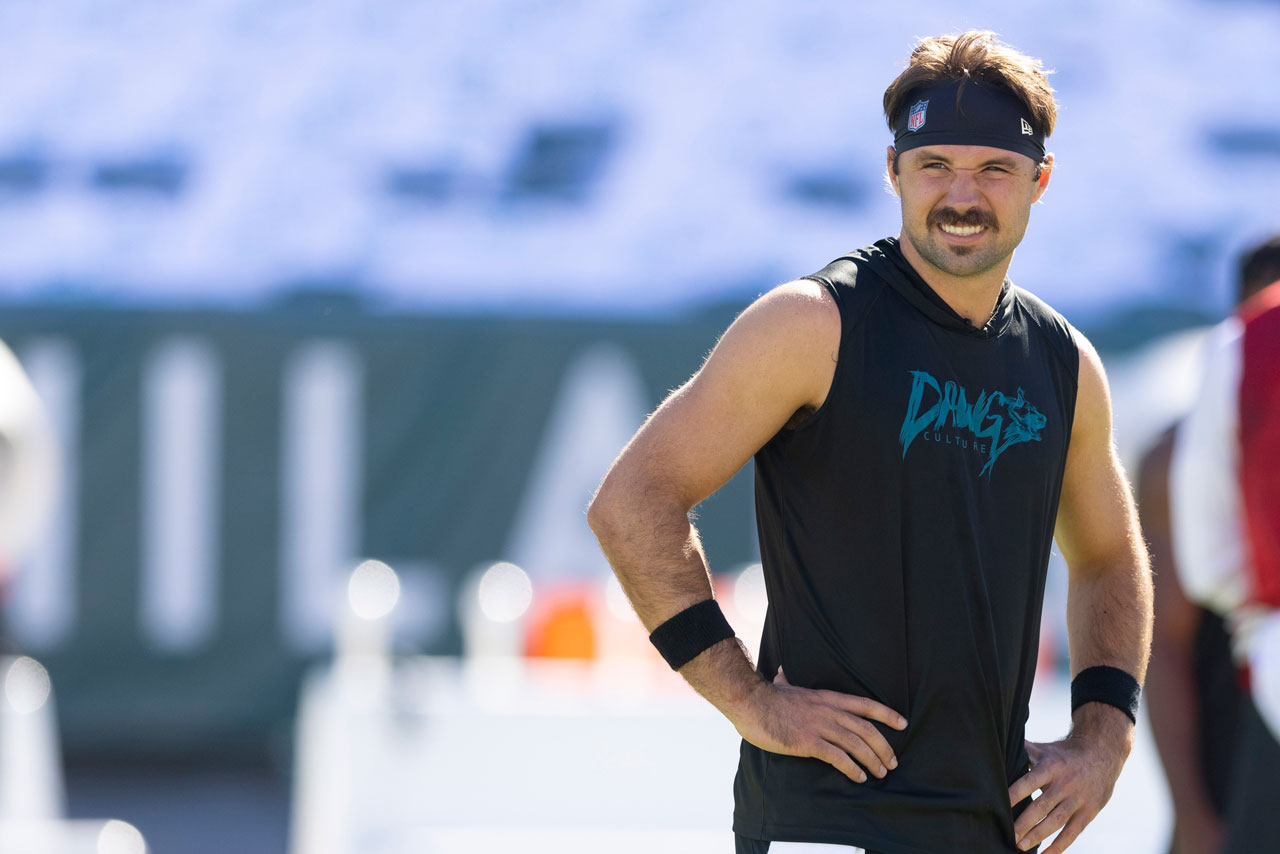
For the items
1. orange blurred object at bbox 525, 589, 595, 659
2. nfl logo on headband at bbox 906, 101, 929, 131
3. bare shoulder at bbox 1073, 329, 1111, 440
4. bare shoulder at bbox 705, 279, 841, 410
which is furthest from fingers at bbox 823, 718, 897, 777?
orange blurred object at bbox 525, 589, 595, 659

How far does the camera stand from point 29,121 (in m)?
8.98

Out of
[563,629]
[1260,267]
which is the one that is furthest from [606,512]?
[563,629]

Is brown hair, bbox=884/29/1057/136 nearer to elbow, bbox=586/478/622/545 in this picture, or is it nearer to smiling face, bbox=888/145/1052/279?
smiling face, bbox=888/145/1052/279

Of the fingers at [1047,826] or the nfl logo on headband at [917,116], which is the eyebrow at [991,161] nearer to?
the nfl logo on headband at [917,116]

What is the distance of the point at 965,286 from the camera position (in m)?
2.41

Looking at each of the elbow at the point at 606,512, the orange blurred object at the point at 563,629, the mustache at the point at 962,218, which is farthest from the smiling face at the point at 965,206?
the orange blurred object at the point at 563,629

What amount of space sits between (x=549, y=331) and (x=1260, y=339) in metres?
5.36

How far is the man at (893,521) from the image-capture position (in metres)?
2.26

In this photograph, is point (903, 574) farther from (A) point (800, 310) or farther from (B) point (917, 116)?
(B) point (917, 116)

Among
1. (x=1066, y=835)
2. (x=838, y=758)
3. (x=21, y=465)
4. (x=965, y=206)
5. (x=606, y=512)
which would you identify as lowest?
(x=1066, y=835)

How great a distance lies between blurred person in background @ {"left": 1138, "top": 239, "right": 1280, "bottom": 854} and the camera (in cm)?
347

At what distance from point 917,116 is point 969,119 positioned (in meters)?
0.08

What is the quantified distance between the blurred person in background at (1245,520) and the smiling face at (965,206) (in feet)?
2.36

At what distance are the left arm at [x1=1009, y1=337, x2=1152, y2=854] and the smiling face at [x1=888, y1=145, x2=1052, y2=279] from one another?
32cm
